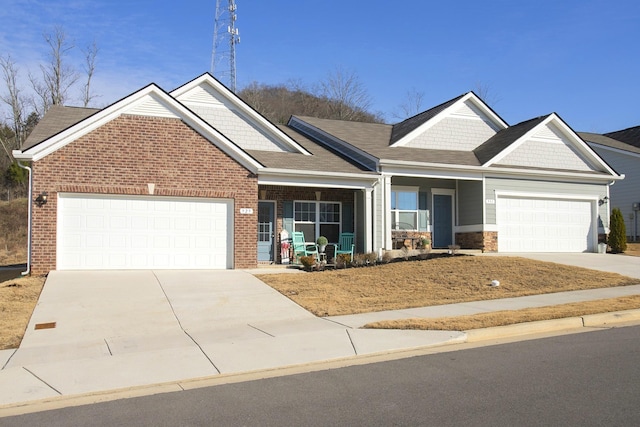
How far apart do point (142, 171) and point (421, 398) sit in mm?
11909

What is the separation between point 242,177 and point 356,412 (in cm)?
1214

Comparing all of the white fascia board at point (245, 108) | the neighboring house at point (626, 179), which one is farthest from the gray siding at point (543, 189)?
the neighboring house at point (626, 179)

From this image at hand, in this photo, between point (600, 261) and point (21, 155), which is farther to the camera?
point (600, 261)

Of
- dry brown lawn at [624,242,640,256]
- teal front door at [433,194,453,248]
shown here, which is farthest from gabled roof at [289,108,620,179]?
dry brown lawn at [624,242,640,256]

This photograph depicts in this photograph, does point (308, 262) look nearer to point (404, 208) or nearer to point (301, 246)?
point (301, 246)

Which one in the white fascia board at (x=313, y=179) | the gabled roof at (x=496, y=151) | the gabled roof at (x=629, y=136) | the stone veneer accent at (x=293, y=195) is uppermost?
the gabled roof at (x=629, y=136)

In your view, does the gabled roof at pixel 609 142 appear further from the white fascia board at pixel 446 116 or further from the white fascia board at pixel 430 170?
the white fascia board at pixel 430 170

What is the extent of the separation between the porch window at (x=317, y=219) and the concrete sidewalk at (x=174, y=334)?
592 cm

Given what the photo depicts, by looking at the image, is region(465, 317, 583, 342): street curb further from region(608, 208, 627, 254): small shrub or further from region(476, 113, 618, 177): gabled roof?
region(608, 208, 627, 254): small shrub

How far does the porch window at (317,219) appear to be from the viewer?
65.8ft

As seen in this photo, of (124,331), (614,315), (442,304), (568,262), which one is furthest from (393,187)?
(124,331)

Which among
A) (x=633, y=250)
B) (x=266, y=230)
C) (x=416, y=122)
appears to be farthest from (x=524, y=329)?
(x=633, y=250)

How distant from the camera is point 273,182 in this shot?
17906mm

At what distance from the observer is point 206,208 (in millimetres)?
16766
